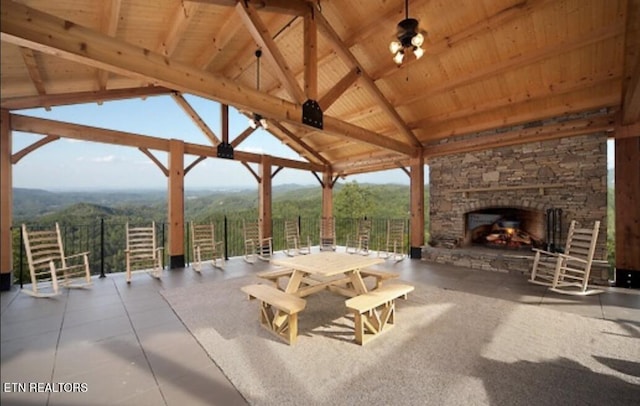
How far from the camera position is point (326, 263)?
3.55 m

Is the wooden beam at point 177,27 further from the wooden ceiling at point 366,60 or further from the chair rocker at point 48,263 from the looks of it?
the chair rocker at point 48,263

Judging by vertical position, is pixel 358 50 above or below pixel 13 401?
above

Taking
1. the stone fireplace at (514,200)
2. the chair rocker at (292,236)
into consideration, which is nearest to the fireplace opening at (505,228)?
the stone fireplace at (514,200)

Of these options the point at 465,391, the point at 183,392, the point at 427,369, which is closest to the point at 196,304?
the point at 183,392

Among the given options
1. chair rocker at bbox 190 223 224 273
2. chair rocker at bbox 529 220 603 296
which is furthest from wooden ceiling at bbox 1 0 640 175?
chair rocker at bbox 190 223 224 273

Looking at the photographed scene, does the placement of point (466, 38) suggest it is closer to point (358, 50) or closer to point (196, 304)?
point (358, 50)

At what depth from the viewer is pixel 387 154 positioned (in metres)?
7.62

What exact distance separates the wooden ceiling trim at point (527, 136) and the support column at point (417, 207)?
38 centimetres

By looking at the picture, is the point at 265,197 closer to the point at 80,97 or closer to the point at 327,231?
the point at 327,231

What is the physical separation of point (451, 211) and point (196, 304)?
18.1 feet

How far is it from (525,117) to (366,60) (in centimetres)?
321

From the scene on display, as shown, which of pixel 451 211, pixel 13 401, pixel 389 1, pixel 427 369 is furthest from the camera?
pixel 451 211

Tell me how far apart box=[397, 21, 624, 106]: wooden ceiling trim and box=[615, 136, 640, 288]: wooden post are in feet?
5.70

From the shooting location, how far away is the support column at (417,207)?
6738 mm
